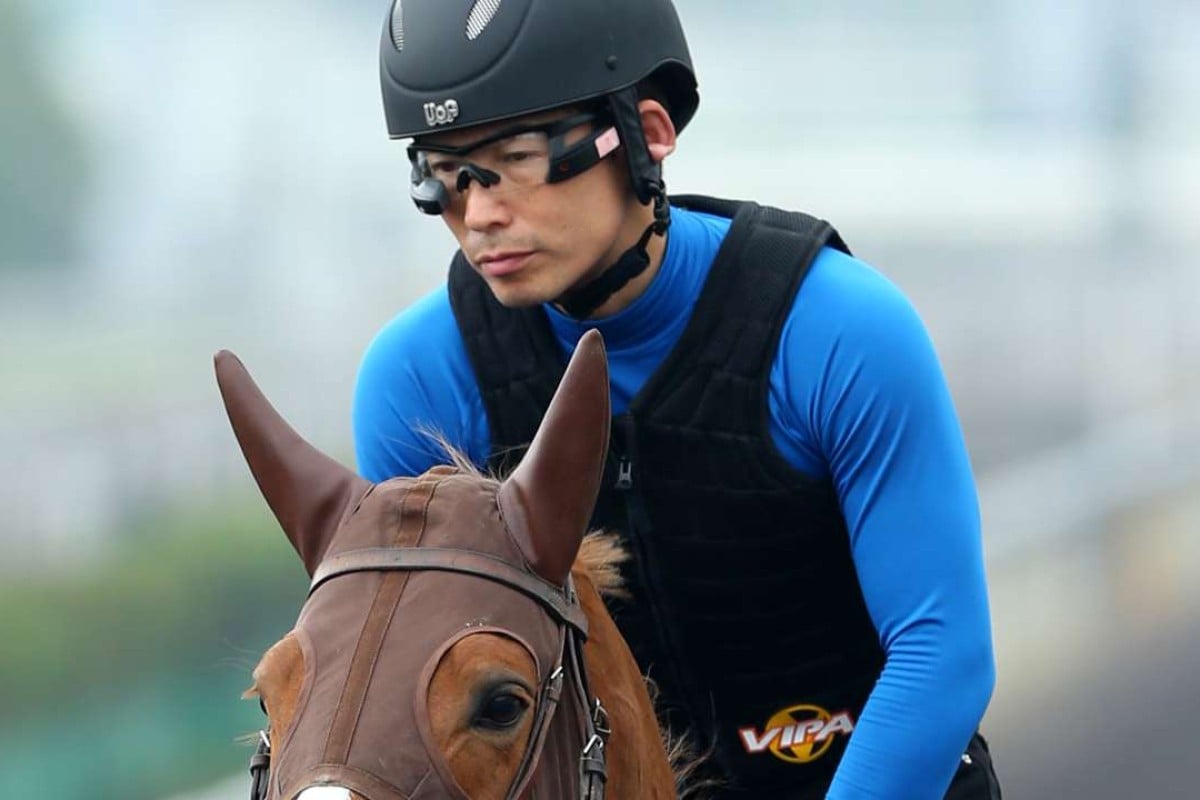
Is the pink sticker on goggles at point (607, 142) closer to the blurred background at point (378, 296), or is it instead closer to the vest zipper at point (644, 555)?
the vest zipper at point (644, 555)

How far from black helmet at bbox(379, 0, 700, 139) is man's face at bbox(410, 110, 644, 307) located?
1.4 inches

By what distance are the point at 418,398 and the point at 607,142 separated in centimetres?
45

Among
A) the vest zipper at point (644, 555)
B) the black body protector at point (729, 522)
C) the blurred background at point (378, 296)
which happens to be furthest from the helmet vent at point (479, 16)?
the blurred background at point (378, 296)

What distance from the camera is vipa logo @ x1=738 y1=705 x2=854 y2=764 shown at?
248cm

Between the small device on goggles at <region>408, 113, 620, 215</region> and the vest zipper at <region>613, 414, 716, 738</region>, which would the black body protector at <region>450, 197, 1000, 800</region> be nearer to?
Result: the vest zipper at <region>613, 414, 716, 738</region>

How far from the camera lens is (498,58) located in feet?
7.23

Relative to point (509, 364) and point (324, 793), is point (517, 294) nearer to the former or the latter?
point (509, 364)

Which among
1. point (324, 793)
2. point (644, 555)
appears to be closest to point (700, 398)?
point (644, 555)

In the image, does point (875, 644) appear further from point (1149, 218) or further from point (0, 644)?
point (1149, 218)

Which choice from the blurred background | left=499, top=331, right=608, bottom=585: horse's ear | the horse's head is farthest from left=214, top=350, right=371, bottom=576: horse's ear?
the blurred background

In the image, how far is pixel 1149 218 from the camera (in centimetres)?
439

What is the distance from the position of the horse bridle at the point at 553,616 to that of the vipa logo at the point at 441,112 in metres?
0.63

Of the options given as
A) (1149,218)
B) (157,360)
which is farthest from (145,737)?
(1149,218)

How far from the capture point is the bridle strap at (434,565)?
5.77 ft
